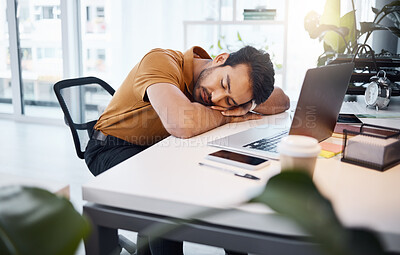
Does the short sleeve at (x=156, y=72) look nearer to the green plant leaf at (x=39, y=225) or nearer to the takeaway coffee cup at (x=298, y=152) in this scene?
the takeaway coffee cup at (x=298, y=152)

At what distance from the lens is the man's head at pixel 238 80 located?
1.53 metres

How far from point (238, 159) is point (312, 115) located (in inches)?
11.0

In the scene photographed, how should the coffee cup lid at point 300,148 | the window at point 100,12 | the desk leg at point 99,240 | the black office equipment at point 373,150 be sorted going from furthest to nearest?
the window at point 100,12 → the black office equipment at point 373,150 → the desk leg at point 99,240 → the coffee cup lid at point 300,148

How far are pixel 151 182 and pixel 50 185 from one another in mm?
237

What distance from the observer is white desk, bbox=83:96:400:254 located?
74 centimetres

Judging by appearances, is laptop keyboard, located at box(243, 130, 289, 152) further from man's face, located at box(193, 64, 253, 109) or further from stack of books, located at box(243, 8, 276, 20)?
stack of books, located at box(243, 8, 276, 20)

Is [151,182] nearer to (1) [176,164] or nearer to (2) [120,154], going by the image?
(1) [176,164]

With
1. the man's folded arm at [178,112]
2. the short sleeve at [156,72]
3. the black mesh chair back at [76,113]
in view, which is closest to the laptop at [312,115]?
the man's folded arm at [178,112]

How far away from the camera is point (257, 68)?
1564mm

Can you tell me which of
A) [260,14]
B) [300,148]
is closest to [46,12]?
[260,14]

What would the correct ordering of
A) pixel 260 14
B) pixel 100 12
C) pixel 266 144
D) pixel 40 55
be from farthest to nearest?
1. pixel 40 55
2. pixel 100 12
3. pixel 260 14
4. pixel 266 144

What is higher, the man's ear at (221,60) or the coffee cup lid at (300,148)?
the man's ear at (221,60)

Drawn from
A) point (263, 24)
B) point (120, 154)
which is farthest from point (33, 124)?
point (120, 154)

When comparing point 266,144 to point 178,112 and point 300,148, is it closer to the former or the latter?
point 178,112
